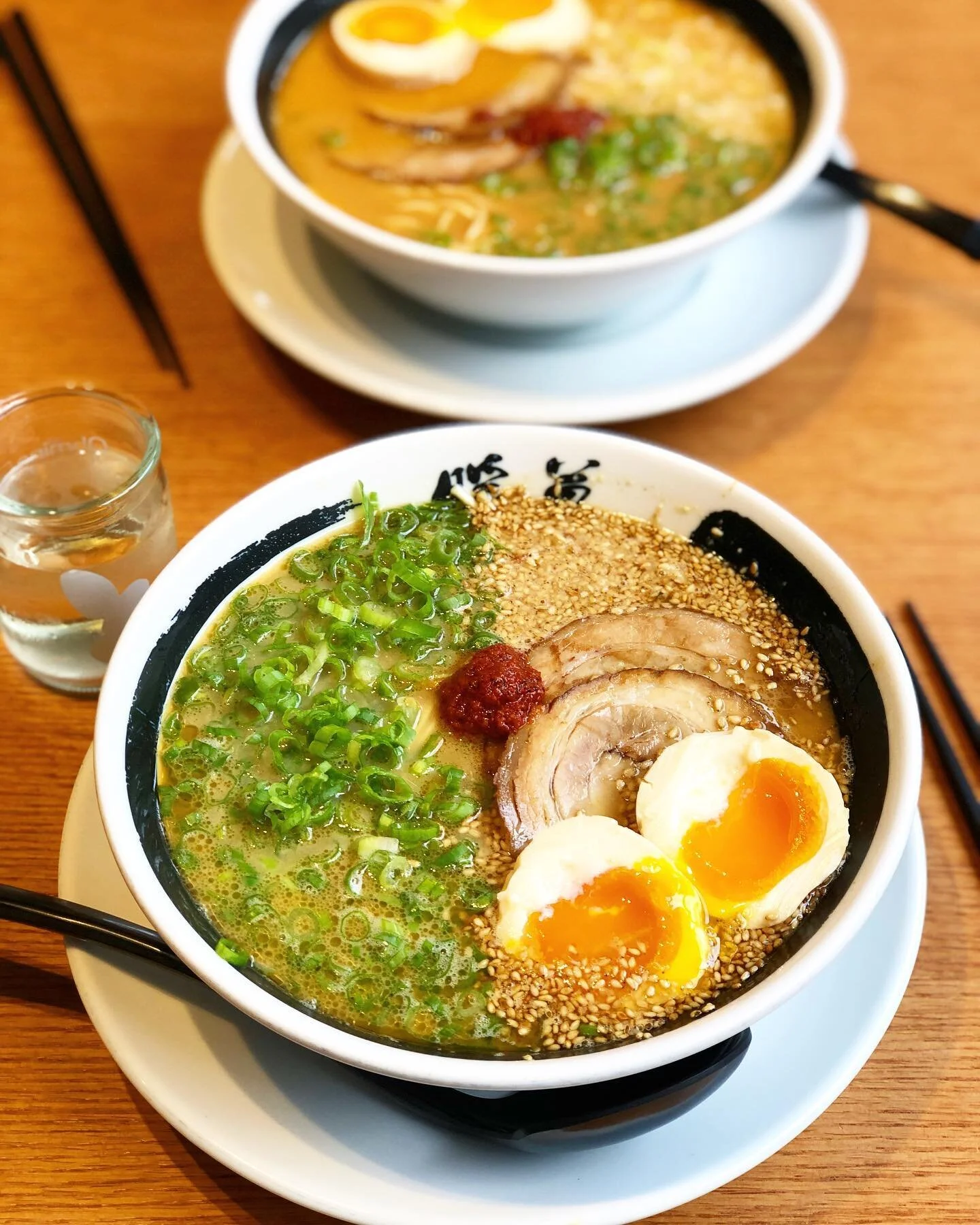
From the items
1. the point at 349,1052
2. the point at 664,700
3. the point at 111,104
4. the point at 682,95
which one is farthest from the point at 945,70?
the point at 349,1052

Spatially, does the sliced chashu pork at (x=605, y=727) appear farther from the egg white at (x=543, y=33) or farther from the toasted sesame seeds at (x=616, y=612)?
the egg white at (x=543, y=33)

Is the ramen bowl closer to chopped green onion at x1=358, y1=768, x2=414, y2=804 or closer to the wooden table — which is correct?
the wooden table

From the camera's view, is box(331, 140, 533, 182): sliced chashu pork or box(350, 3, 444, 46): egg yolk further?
box(350, 3, 444, 46): egg yolk

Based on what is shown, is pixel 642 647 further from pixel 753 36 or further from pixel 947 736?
pixel 753 36

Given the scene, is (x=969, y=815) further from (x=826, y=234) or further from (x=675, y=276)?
(x=826, y=234)

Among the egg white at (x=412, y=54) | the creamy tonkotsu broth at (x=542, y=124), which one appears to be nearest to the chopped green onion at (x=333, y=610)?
the creamy tonkotsu broth at (x=542, y=124)

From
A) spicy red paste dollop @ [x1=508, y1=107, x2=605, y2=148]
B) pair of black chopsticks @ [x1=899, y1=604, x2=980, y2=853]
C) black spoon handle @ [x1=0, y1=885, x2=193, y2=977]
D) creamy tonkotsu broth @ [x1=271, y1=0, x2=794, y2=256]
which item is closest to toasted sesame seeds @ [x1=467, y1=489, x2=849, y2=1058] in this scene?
pair of black chopsticks @ [x1=899, y1=604, x2=980, y2=853]

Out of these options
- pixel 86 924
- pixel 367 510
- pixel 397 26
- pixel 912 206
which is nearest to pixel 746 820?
pixel 367 510
